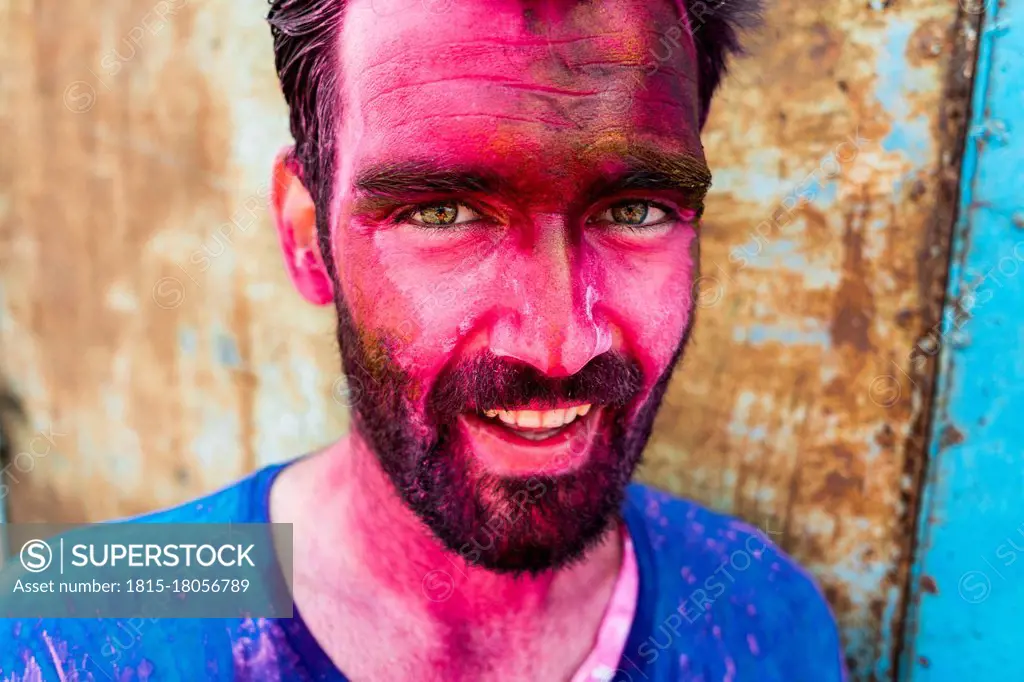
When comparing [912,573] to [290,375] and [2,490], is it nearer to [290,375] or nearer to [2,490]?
[290,375]

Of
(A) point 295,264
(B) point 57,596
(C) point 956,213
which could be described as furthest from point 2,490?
(C) point 956,213

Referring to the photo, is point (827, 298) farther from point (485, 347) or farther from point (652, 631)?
point (485, 347)

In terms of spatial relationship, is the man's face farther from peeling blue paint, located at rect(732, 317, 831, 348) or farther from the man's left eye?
peeling blue paint, located at rect(732, 317, 831, 348)

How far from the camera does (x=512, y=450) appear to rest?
1323mm

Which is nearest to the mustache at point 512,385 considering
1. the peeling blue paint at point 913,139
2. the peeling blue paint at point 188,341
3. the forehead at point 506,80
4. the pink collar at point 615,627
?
the forehead at point 506,80

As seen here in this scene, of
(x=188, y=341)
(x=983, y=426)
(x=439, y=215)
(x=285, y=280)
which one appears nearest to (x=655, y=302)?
(x=439, y=215)

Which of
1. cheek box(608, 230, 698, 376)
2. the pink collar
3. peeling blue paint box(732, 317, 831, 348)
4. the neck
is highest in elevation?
cheek box(608, 230, 698, 376)

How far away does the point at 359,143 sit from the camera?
4.20ft

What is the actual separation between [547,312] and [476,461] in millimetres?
315

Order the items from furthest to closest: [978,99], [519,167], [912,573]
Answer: [912,573] < [978,99] < [519,167]

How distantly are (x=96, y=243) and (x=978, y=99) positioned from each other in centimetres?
244

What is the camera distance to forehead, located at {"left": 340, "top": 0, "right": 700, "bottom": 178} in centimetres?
117

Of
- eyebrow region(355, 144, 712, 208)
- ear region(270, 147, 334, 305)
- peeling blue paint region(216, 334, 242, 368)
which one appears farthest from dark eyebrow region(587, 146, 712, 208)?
peeling blue paint region(216, 334, 242, 368)

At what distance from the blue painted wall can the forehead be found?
0.95 m
